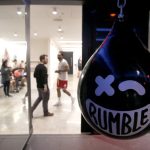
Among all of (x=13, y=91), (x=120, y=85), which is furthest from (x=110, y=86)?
(x=13, y=91)

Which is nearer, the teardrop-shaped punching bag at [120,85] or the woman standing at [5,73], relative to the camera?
the teardrop-shaped punching bag at [120,85]

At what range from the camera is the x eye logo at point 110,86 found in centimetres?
83

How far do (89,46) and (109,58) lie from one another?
3039 mm

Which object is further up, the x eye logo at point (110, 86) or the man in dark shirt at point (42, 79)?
the x eye logo at point (110, 86)

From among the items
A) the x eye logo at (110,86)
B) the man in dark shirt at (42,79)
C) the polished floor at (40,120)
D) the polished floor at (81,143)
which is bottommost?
the polished floor at (81,143)

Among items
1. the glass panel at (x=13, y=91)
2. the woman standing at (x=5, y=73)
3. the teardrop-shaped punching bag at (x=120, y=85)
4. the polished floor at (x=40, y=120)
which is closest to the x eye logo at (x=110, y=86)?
the teardrop-shaped punching bag at (x=120, y=85)

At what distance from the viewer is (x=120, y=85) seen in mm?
836

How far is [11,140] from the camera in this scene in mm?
3869

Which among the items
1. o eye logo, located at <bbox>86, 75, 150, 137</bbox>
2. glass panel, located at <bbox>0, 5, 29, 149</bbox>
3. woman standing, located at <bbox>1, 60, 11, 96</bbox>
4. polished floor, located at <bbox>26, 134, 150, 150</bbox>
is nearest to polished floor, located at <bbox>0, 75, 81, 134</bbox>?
glass panel, located at <bbox>0, 5, 29, 149</bbox>

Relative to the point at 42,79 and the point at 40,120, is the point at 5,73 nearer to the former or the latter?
the point at 42,79

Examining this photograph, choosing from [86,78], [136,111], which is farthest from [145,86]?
[86,78]

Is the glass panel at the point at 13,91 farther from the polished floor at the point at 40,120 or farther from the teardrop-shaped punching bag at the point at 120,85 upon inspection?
the teardrop-shaped punching bag at the point at 120,85

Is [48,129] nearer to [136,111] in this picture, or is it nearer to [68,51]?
[136,111]

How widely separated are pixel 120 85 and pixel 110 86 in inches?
1.4
